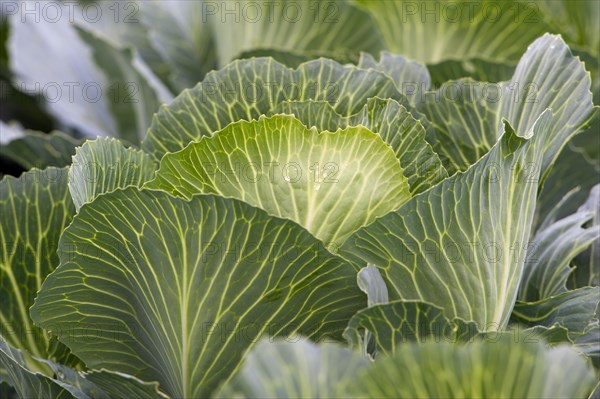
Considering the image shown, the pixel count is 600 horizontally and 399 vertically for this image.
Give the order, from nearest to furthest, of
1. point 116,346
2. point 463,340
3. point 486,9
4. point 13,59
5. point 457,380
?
point 457,380
point 463,340
point 116,346
point 486,9
point 13,59

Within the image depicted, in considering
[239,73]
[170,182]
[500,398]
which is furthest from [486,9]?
[500,398]

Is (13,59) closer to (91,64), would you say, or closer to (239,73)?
(91,64)

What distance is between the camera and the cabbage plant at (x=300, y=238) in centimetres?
59

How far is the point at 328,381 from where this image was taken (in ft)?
1.55

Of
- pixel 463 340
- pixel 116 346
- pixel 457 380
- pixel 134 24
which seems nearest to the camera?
pixel 457 380

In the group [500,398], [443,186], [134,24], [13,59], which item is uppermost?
[134,24]

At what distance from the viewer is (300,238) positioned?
0.59m

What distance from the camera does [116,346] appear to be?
2.25ft

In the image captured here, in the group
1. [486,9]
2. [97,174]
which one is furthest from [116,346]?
[486,9]

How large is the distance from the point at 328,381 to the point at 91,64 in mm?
943

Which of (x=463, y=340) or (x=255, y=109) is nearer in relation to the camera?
(x=463, y=340)

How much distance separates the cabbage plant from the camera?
595mm

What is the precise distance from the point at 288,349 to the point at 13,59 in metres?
0.92

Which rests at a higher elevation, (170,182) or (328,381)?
(170,182)
